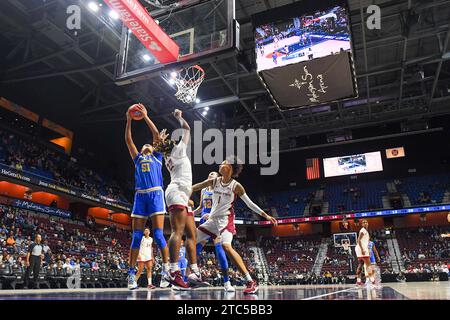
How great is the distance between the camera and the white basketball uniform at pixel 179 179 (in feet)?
15.4

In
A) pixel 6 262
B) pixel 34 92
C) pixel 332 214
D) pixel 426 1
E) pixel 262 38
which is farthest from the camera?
pixel 332 214

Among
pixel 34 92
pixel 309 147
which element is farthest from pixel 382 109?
pixel 34 92

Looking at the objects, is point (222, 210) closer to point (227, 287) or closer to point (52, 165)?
point (227, 287)

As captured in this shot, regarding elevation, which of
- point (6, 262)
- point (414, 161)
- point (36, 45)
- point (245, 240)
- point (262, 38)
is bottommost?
point (6, 262)

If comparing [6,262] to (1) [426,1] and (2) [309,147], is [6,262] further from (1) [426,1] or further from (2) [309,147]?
(2) [309,147]

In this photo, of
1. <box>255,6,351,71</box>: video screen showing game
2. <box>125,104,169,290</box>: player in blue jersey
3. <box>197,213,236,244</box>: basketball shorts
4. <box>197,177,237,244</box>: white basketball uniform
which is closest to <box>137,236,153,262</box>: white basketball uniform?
<box>125,104,169,290</box>: player in blue jersey

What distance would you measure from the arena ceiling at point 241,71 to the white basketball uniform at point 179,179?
362 inches

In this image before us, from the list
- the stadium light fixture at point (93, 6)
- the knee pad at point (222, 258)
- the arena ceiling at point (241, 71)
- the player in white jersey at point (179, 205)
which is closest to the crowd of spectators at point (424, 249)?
the arena ceiling at point (241, 71)

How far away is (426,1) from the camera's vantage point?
527 inches

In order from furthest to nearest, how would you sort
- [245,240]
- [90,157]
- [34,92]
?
1. [245,240]
2. [90,157]
3. [34,92]

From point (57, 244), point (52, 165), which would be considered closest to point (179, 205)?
point (57, 244)

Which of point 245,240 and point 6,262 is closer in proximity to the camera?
point 6,262

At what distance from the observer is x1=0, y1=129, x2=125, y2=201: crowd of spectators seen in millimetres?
18050

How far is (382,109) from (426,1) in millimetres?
10344
